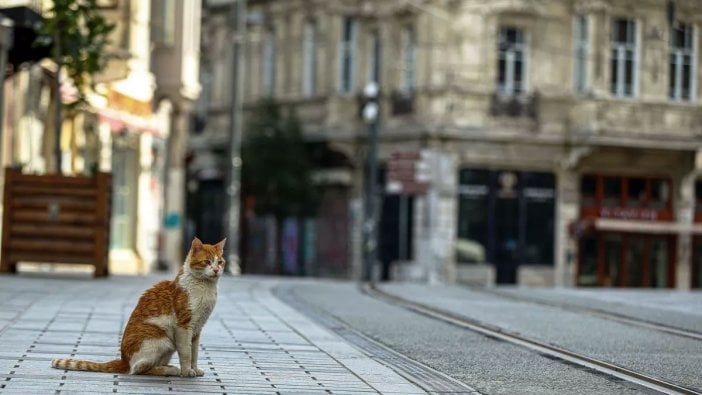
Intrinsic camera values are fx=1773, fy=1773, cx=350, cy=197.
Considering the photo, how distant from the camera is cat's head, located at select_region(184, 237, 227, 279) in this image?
11570 millimetres

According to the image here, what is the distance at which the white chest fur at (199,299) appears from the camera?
1154 cm

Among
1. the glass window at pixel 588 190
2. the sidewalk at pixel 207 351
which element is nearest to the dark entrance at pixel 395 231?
the glass window at pixel 588 190

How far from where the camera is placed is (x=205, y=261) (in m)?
11.6

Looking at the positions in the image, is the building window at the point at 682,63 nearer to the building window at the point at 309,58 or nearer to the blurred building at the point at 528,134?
the blurred building at the point at 528,134

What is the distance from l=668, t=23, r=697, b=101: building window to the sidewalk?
30.3 m

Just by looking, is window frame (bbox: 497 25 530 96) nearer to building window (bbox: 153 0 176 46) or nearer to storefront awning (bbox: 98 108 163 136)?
building window (bbox: 153 0 176 46)

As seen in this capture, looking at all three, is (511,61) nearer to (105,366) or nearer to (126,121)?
(126,121)

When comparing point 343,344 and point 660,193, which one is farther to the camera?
point 660,193

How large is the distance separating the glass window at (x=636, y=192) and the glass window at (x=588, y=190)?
1065 millimetres

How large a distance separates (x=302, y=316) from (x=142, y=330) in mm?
9110

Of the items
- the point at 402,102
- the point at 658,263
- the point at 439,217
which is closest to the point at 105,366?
the point at 439,217

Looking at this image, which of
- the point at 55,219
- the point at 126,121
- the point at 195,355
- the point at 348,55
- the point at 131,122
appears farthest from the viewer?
the point at 348,55

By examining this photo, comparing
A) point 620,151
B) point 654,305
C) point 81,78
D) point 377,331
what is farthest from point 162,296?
point 620,151

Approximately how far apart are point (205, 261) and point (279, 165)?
39171mm
